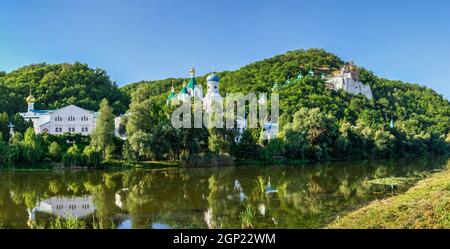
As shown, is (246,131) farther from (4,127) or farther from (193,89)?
(4,127)

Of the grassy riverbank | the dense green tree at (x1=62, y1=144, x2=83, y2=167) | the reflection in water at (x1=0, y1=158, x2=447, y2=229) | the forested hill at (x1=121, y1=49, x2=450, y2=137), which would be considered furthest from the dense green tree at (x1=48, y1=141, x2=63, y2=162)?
the grassy riverbank

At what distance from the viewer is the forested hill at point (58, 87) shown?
52275 mm

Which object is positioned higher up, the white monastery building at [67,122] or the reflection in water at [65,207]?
the white monastery building at [67,122]

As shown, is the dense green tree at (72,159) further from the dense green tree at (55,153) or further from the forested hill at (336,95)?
the forested hill at (336,95)

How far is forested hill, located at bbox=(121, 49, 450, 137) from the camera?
60.2m

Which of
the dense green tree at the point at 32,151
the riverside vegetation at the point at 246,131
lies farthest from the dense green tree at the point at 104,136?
the dense green tree at the point at 32,151

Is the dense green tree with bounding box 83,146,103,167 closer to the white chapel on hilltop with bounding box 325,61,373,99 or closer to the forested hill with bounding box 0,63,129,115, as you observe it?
the forested hill with bounding box 0,63,129,115

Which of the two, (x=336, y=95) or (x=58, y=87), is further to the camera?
(x=336, y=95)

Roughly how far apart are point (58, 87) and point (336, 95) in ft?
139

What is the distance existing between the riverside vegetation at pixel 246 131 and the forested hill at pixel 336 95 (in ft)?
0.64

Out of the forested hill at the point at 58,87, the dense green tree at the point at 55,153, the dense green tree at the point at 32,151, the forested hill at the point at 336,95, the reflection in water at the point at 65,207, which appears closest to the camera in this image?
the reflection in water at the point at 65,207

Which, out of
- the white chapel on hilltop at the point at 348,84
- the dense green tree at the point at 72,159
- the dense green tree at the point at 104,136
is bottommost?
the dense green tree at the point at 72,159

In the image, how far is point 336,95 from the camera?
231 ft

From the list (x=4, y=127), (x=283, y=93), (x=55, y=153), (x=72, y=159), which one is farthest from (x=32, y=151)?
(x=283, y=93)
